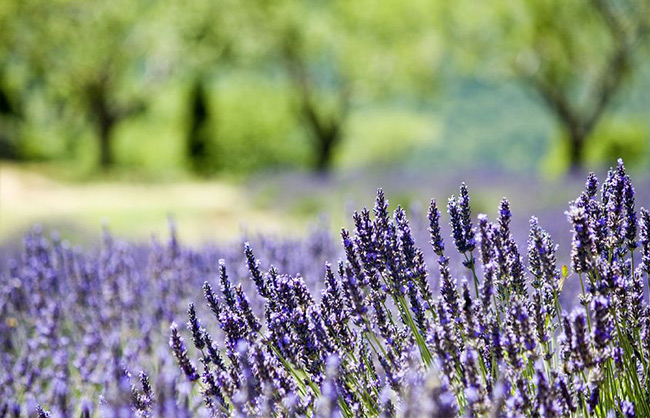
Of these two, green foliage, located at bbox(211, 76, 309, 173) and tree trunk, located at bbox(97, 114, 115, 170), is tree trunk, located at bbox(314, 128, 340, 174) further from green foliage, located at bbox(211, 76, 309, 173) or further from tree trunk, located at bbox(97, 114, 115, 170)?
tree trunk, located at bbox(97, 114, 115, 170)

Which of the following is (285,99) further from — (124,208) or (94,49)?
(124,208)

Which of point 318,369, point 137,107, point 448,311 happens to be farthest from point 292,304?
point 137,107

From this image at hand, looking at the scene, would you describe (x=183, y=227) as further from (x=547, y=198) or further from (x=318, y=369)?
(x=318, y=369)

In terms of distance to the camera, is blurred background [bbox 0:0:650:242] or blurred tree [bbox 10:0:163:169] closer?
blurred background [bbox 0:0:650:242]

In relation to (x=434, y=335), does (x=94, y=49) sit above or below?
above

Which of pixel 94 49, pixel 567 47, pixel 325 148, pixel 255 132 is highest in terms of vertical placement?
pixel 255 132

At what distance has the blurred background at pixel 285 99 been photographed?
13.6m

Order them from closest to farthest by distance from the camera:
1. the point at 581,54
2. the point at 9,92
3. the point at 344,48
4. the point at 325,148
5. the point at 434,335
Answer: the point at 434,335 → the point at 581,54 → the point at 344,48 → the point at 325,148 → the point at 9,92

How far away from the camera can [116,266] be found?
13.3ft

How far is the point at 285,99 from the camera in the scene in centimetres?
2877

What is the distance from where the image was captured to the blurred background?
13602 millimetres

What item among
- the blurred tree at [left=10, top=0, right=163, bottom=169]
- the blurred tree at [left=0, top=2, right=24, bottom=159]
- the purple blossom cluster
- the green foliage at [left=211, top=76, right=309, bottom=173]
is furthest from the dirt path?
the green foliage at [left=211, top=76, right=309, bottom=173]

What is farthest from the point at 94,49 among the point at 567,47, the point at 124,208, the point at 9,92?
the point at 567,47

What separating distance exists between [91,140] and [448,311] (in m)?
31.6
